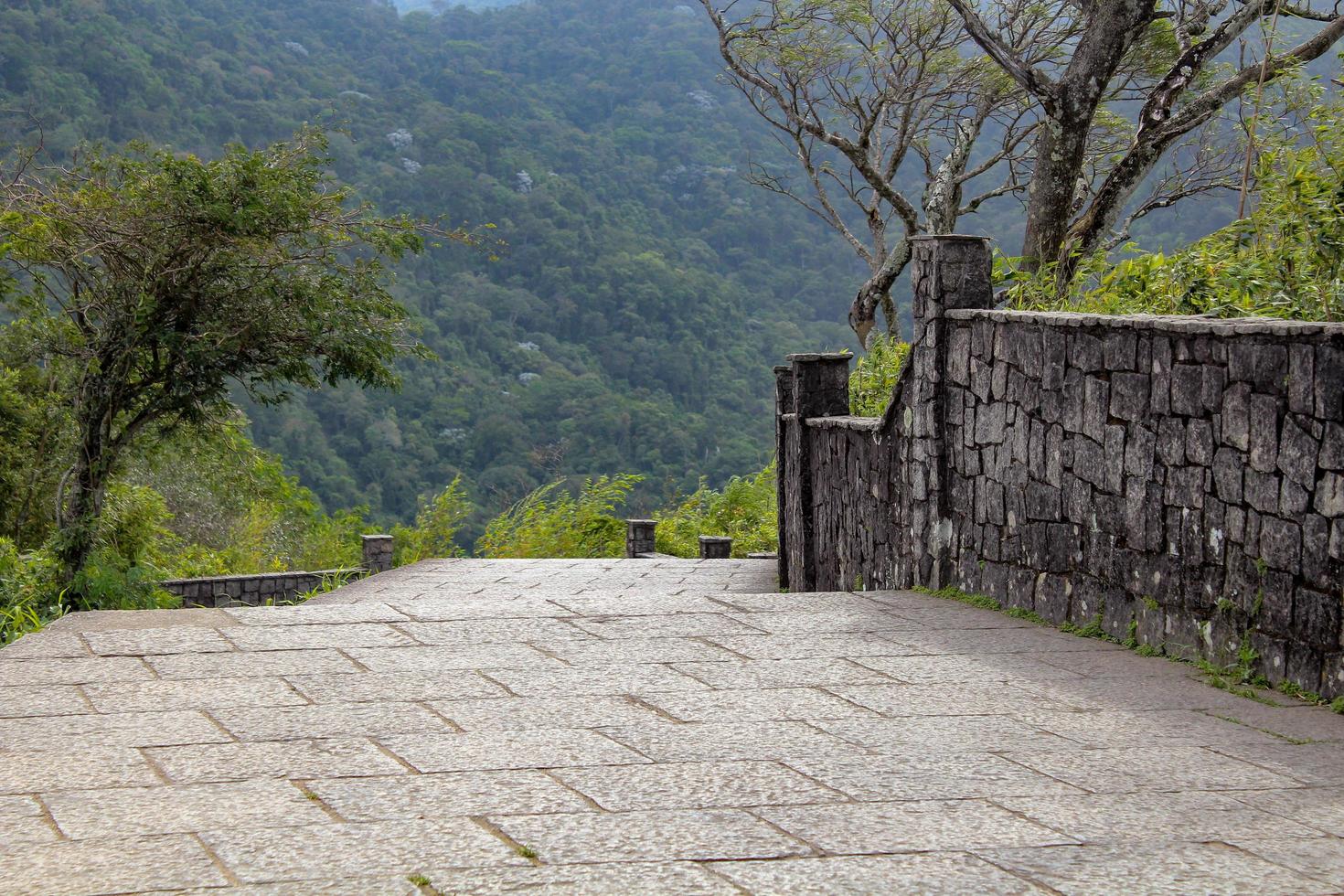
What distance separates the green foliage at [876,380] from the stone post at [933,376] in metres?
2.49

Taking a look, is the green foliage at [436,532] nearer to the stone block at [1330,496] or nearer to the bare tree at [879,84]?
the bare tree at [879,84]

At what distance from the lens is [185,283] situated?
10539 millimetres

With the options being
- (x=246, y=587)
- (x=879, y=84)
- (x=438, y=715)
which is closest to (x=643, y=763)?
(x=438, y=715)

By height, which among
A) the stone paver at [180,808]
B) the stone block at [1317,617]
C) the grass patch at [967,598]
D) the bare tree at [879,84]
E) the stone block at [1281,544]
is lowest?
the grass patch at [967,598]

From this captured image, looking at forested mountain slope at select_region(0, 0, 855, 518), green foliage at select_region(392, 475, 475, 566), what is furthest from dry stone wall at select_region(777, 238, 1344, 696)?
forested mountain slope at select_region(0, 0, 855, 518)

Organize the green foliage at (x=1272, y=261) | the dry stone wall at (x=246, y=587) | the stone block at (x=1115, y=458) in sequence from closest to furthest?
the stone block at (x=1115, y=458)
the green foliage at (x=1272, y=261)
the dry stone wall at (x=246, y=587)

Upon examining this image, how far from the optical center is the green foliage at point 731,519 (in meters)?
17.0

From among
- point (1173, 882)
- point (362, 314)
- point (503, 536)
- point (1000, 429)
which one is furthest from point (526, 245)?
point (1173, 882)

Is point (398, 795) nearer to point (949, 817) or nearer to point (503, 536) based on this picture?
point (949, 817)

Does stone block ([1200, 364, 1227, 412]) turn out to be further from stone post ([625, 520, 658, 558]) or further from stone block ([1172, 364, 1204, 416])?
stone post ([625, 520, 658, 558])

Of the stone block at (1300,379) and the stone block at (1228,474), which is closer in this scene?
the stone block at (1300,379)

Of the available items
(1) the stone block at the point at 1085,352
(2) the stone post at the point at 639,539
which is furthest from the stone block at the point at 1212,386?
(2) the stone post at the point at 639,539

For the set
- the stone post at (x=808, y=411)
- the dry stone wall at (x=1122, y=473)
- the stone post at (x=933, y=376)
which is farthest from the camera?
the stone post at (x=808, y=411)

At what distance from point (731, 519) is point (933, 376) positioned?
11789 mm
